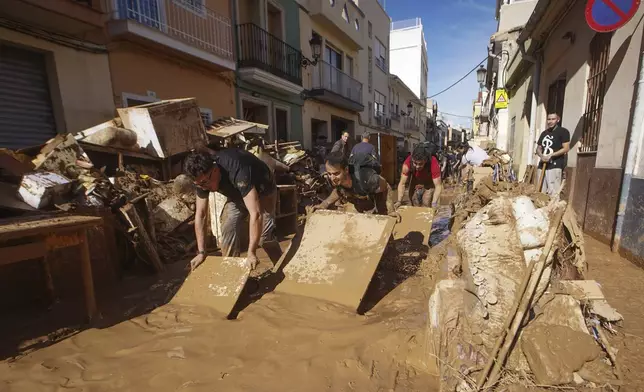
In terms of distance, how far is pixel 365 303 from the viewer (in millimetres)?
2812

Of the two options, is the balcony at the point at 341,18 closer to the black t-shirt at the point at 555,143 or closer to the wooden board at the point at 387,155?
the wooden board at the point at 387,155

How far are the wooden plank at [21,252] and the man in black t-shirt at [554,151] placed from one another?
5.82 m

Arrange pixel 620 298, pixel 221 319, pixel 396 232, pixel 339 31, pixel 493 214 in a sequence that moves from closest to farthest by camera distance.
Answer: pixel 493 214 → pixel 221 319 → pixel 620 298 → pixel 396 232 → pixel 339 31

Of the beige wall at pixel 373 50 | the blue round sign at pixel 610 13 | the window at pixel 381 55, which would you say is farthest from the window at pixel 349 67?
the blue round sign at pixel 610 13

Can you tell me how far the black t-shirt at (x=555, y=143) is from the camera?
476 centimetres

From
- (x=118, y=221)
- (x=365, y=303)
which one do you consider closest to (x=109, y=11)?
(x=118, y=221)

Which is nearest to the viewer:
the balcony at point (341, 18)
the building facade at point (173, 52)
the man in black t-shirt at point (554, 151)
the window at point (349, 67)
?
the man in black t-shirt at point (554, 151)

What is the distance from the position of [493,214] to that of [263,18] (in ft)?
31.5

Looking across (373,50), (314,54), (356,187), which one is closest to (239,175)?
(356,187)

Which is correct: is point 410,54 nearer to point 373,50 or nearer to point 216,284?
point 373,50

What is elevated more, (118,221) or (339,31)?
(339,31)

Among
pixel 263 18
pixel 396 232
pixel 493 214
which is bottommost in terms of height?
pixel 396 232

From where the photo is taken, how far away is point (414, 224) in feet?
13.7

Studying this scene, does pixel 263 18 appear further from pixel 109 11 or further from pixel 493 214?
pixel 493 214
